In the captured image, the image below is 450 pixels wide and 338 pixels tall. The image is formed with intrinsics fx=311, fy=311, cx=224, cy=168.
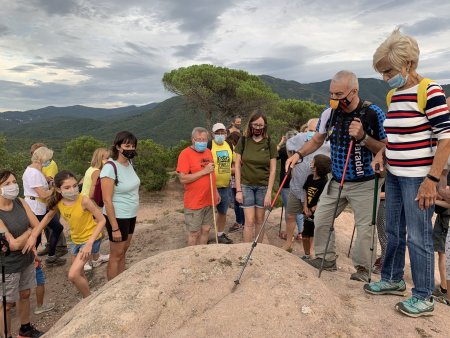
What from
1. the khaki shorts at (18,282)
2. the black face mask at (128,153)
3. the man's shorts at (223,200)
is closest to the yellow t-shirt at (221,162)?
the man's shorts at (223,200)

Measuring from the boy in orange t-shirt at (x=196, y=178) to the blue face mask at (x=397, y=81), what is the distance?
295cm

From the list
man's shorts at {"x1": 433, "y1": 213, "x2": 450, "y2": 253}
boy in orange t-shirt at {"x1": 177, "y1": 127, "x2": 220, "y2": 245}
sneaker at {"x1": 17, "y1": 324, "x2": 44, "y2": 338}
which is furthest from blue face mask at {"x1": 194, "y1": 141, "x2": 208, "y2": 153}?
man's shorts at {"x1": 433, "y1": 213, "x2": 450, "y2": 253}

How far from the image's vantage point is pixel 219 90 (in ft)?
96.0

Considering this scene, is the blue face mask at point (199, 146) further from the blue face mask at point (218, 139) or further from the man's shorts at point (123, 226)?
the man's shorts at point (123, 226)

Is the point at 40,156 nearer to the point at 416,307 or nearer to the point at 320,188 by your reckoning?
the point at 320,188

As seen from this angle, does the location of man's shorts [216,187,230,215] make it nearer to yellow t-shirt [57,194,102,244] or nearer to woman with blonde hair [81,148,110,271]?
woman with blonde hair [81,148,110,271]

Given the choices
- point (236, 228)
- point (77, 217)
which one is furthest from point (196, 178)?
point (236, 228)

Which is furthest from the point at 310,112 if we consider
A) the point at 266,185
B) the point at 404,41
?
the point at 404,41

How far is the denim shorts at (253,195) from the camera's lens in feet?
16.0

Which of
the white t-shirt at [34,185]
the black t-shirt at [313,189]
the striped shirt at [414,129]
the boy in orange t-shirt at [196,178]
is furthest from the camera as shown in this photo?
the white t-shirt at [34,185]

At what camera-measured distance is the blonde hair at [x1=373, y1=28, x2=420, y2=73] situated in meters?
2.40

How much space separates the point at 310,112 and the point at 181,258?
30.3 meters

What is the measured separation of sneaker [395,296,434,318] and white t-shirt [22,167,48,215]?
5.55 meters

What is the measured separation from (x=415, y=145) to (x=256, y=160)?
2565mm
